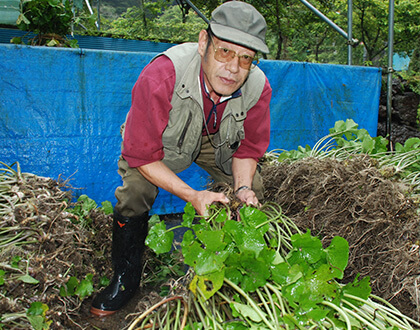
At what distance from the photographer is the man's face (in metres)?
1.77

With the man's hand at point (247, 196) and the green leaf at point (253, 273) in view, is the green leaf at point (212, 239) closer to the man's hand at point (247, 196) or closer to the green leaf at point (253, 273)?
the green leaf at point (253, 273)

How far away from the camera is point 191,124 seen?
2.05m

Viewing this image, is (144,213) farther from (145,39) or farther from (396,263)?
(145,39)

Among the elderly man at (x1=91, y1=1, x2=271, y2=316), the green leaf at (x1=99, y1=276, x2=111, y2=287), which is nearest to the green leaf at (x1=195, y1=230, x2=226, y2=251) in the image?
the elderly man at (x1=91, y1=1, x2=271, y2=316)

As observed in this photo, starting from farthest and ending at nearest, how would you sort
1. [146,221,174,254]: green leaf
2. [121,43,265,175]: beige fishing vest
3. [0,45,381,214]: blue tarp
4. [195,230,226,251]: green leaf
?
[0,45,381,214]: blue tarp < [121,43,265,175]: beige fishing vest < [146,221,174,254]: green leaf < [195,230,226,251]: green leaf

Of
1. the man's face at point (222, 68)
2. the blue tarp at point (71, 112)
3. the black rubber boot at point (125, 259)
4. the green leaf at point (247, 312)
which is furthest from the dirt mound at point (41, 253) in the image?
the man's face at point (222, 68)

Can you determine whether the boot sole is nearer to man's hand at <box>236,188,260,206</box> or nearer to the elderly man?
the elderly man

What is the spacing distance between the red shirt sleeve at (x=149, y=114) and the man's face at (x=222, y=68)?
0.18 metres

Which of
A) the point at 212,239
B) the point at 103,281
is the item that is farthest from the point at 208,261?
the point at 103,281

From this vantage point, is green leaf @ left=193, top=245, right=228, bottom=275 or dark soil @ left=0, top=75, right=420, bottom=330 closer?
green leaf @ left=193, top=245, right=228, bottom=275

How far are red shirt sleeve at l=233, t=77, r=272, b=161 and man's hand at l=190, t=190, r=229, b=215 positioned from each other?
641 mm

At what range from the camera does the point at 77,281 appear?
1849mm

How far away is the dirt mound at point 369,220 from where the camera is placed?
1688mm

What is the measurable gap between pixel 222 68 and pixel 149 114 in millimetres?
425
